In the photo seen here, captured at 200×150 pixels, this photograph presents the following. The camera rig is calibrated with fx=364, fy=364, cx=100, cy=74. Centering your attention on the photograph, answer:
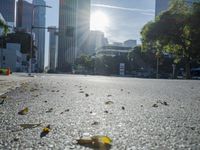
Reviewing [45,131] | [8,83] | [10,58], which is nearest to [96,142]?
[45,131]

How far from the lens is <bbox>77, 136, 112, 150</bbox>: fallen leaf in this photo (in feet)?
9.02

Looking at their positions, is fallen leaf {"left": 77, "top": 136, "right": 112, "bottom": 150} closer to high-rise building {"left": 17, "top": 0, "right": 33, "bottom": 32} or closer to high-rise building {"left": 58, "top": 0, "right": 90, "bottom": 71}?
high-rise building {"left": 17, "top": 0, "right": 33, "bottom": 32}

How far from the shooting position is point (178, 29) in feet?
148

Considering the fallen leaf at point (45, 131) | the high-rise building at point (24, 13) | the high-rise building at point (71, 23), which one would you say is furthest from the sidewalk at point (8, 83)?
the high-rise building at point (71, 23)

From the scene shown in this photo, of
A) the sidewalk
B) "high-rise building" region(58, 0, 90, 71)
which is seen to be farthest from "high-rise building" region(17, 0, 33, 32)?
the sidewalk

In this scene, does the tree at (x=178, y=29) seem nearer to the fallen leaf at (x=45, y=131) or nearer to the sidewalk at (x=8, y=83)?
the sidewalk at (x=8, y=83)

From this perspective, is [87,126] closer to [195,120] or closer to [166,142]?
[166,142]

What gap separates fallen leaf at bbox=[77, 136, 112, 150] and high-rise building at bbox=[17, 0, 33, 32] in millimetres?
38402

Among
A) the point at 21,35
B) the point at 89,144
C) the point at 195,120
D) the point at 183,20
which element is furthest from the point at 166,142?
the point at 21,35

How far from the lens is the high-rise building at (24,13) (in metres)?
41.3

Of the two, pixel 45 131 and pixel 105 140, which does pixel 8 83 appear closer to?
pixel 45 131

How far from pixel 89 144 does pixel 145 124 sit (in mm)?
1338

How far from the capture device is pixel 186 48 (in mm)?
46438

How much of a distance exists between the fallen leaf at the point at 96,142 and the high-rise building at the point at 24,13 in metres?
38.4
